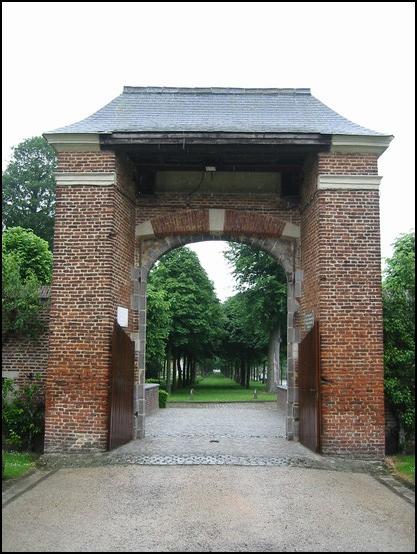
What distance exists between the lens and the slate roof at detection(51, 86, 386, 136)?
9.91m

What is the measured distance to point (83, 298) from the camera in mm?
9578

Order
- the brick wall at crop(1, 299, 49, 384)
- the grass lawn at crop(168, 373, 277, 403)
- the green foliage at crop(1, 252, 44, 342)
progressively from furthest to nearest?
the grass lawn at crop(168, 373, 277, 403), the brick wall at crop(1, 299, 49, 384), the green foliage at crop(1, 252, 44, 342)

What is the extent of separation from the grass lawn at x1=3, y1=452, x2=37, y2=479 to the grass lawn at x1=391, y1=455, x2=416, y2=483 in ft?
18.1

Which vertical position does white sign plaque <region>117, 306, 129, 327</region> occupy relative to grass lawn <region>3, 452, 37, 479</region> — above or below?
above

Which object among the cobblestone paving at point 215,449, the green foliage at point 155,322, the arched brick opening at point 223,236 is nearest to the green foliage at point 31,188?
the green foliage at point 155,322

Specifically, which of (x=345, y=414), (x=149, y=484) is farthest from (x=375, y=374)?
(x=149, y=484)

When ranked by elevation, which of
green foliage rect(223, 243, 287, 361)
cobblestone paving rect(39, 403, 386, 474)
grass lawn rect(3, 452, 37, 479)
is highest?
green foliage rect(223, 243, 287, 361)

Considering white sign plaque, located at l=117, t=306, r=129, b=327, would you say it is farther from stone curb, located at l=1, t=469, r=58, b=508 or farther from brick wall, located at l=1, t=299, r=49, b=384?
stone curb, located at l=1, t=469, r=58, b=508

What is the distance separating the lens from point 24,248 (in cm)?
2062

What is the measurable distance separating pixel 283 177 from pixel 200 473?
6.11m

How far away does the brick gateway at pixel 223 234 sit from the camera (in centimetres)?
927

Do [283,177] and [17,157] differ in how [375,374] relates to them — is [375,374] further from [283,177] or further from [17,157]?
A: [17,157]

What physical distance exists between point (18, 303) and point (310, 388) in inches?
210

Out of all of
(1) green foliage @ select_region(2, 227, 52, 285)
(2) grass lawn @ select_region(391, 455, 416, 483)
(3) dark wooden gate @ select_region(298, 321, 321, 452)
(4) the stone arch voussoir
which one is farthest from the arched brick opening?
(1) green foliage @ select_region(2, 227, 52, 285)
